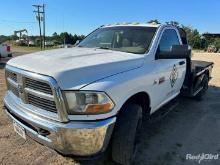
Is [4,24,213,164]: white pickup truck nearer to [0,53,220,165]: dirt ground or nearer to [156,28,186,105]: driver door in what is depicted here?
[156,28,186,105]: driver door

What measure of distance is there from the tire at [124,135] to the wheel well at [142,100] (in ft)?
0.46

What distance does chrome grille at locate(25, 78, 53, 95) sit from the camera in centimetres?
305

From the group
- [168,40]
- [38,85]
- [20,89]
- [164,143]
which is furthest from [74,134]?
[168,40]

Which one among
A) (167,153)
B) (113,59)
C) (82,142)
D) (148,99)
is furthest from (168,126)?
(82,142)

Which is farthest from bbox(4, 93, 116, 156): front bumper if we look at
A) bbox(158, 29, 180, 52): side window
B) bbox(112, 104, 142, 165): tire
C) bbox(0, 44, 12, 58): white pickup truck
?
bbox(0, 44, 12, 58): white pickup truck

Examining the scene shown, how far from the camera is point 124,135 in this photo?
11.2 feet

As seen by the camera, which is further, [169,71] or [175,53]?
[169,71]

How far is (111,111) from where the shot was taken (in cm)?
316

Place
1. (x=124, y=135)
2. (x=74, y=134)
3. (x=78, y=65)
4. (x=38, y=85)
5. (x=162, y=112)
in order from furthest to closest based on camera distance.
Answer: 1. (x=162, y=112)
2. (x=124, y=135)
3. (x=78, y=65)
4. (x=38, y=85)
5. (x=74, y=134)

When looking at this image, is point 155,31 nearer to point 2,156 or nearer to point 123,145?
point 123,145

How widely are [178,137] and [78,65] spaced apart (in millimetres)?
2606

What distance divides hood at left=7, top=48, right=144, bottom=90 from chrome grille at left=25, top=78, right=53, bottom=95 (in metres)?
0.12

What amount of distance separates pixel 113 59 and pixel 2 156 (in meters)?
2.06

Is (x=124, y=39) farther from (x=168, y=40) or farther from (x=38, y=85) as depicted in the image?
(x=38, y=85)
